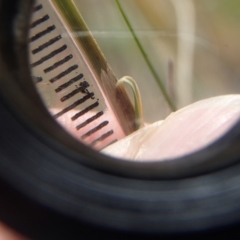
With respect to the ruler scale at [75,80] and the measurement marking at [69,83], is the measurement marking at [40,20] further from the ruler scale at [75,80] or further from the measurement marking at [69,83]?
the measurement marking at [69,83]

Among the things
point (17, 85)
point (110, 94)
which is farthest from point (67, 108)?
point (17, 85)

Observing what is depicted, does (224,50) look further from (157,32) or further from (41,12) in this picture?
(41,12)

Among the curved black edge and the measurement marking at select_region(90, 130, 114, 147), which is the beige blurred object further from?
the curved black edge

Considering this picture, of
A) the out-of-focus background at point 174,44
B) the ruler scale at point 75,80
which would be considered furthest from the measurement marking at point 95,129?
the out-of-focus background at point 174,44

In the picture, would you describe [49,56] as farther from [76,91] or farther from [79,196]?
[79,196]

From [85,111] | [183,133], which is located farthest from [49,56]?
[183,133]
